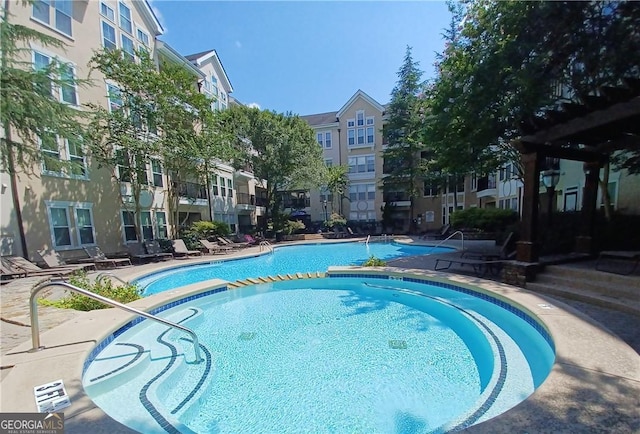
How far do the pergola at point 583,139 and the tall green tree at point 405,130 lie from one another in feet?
55.8

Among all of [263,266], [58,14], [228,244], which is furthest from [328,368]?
[58,14]

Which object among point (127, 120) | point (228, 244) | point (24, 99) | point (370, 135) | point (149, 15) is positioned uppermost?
point (149, 15)

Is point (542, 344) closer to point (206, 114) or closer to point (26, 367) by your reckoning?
point (26, 367)

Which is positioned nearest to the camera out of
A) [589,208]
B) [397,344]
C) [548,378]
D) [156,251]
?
[548,378]

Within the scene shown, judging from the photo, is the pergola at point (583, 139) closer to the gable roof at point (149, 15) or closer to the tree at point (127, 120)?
the tree at point (127, 120)

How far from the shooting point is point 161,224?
56.1ft

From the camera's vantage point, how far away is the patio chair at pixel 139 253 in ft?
44.2

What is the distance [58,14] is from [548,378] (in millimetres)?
19742

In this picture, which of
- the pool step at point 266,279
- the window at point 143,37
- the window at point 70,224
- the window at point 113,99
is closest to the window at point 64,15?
the window at point 113,99

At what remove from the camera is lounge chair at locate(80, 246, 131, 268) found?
39.0ft

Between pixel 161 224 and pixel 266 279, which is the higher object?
pixel 161 224

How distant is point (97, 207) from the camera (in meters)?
13.4

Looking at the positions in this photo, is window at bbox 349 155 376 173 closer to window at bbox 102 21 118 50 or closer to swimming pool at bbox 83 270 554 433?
window at bbox 102 21 118 50

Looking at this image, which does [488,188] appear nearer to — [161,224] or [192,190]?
[192,190]
